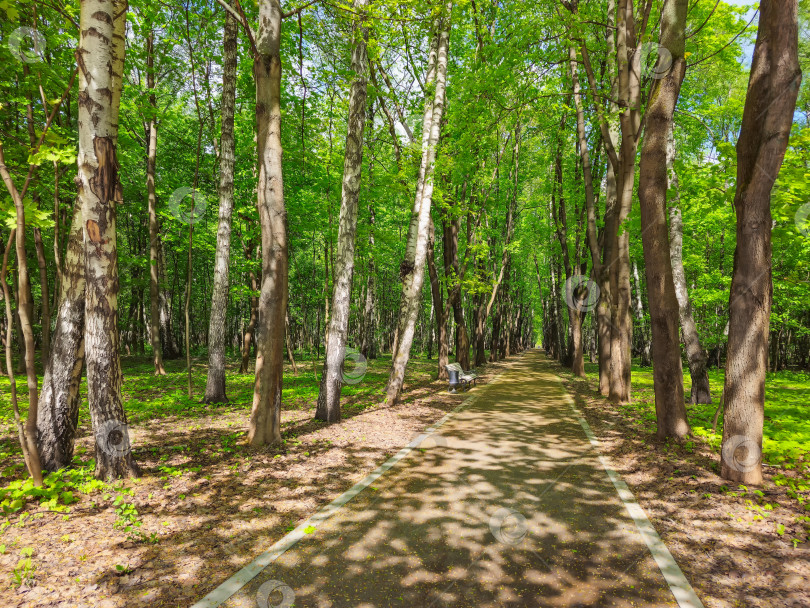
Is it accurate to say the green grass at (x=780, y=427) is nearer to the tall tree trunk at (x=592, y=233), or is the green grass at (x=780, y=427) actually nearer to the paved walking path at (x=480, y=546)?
the tall tree trunk at (x=592, y=233)

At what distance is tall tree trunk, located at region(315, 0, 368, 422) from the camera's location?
8.34m

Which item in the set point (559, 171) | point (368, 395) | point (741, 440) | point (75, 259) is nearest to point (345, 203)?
point (75, 259)

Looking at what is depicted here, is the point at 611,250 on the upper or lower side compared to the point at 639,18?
Answer: lower

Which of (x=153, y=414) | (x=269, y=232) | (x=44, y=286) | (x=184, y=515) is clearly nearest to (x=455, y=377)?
(x=153, y=414)

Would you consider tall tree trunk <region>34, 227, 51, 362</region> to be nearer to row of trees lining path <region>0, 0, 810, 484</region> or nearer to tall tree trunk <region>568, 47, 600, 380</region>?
row of trees lining path <region>0, 0, 810, 484</region>

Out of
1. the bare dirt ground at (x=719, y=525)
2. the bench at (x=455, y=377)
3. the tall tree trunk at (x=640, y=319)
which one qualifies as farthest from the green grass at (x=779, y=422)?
the tall tree trunk at (x=640, y=319)

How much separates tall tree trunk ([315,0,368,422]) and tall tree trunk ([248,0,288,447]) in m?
1.92

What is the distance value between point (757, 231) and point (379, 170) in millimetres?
13118

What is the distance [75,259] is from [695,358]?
42.6 feet

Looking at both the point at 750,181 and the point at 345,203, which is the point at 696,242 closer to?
the point at 750,181

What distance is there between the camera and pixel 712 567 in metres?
3.37

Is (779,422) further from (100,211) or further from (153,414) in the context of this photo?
(153,414)

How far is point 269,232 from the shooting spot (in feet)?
21.0

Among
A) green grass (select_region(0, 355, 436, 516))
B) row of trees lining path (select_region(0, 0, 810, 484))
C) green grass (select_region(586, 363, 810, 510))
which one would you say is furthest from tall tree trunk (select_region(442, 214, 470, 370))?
green grass (select_region(586, 363, 810, 510))
